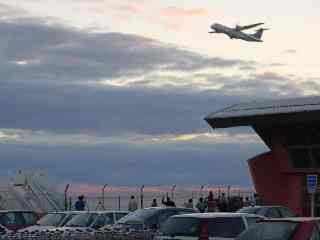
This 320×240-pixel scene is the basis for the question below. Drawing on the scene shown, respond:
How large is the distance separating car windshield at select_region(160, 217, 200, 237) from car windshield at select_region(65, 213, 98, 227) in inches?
318

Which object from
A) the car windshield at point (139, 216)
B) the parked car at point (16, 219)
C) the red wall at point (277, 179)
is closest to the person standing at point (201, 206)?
the red wall at point (277, 179)

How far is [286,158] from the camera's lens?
4947 cm

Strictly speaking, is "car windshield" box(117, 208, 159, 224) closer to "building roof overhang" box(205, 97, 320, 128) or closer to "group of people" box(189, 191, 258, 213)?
"group of people" box(189, 191, 258, 213)

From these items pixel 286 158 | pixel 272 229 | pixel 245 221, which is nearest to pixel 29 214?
pixel 245 221

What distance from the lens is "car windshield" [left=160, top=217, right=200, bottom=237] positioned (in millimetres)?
21094

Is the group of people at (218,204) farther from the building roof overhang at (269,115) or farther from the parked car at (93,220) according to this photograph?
the parked car at (93,220)

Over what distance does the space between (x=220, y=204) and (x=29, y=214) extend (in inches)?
549

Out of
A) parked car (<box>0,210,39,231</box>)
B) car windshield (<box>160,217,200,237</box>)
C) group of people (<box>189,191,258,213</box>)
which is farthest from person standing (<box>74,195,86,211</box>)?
Answer: car windshield (<box>160,217,200,237</box>)

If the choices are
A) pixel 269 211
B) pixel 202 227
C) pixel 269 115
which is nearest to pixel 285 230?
pixel 202 227

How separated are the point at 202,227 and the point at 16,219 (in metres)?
12.4

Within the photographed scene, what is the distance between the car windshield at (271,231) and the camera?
1739 cm

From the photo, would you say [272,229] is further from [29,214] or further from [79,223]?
[29,214]

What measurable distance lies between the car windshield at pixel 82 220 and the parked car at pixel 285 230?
12.0 metres

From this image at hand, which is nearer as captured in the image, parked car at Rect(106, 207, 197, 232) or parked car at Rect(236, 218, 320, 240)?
parked car at Rect(236, 218, 320, 240)
